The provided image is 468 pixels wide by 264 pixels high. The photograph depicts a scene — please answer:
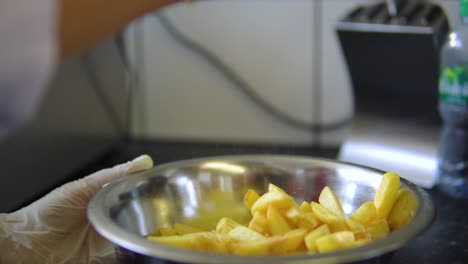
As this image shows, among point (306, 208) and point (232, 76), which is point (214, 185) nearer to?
point (306, 208)

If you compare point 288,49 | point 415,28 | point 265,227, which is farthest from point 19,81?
point 288,49

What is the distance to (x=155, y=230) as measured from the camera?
72cm

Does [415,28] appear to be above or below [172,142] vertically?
above

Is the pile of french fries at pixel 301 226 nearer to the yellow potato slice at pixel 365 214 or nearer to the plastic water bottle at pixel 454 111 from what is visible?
the yellow potato slice at pixel 365 214

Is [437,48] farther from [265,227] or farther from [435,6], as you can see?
[265,227]

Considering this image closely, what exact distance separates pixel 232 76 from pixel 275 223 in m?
0.67

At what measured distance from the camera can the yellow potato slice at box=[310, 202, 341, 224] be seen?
635 mm

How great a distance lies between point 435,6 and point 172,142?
543 mm

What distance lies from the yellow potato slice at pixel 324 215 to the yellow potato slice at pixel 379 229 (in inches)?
1.3

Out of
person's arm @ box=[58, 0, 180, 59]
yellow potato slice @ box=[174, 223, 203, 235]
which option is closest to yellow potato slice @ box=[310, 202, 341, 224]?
A: yellow potato slice @ box=[174, 223, 203, 235]

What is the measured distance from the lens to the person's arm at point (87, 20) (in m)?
0.65

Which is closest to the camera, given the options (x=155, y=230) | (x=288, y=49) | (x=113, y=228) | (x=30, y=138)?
(x=113, y=228)

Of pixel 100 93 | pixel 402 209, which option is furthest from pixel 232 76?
pixel 402 209

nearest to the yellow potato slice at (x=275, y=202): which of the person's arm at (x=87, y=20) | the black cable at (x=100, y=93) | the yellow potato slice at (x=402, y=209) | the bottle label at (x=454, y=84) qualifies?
the yellow potato slice at (x=402, y=209)
